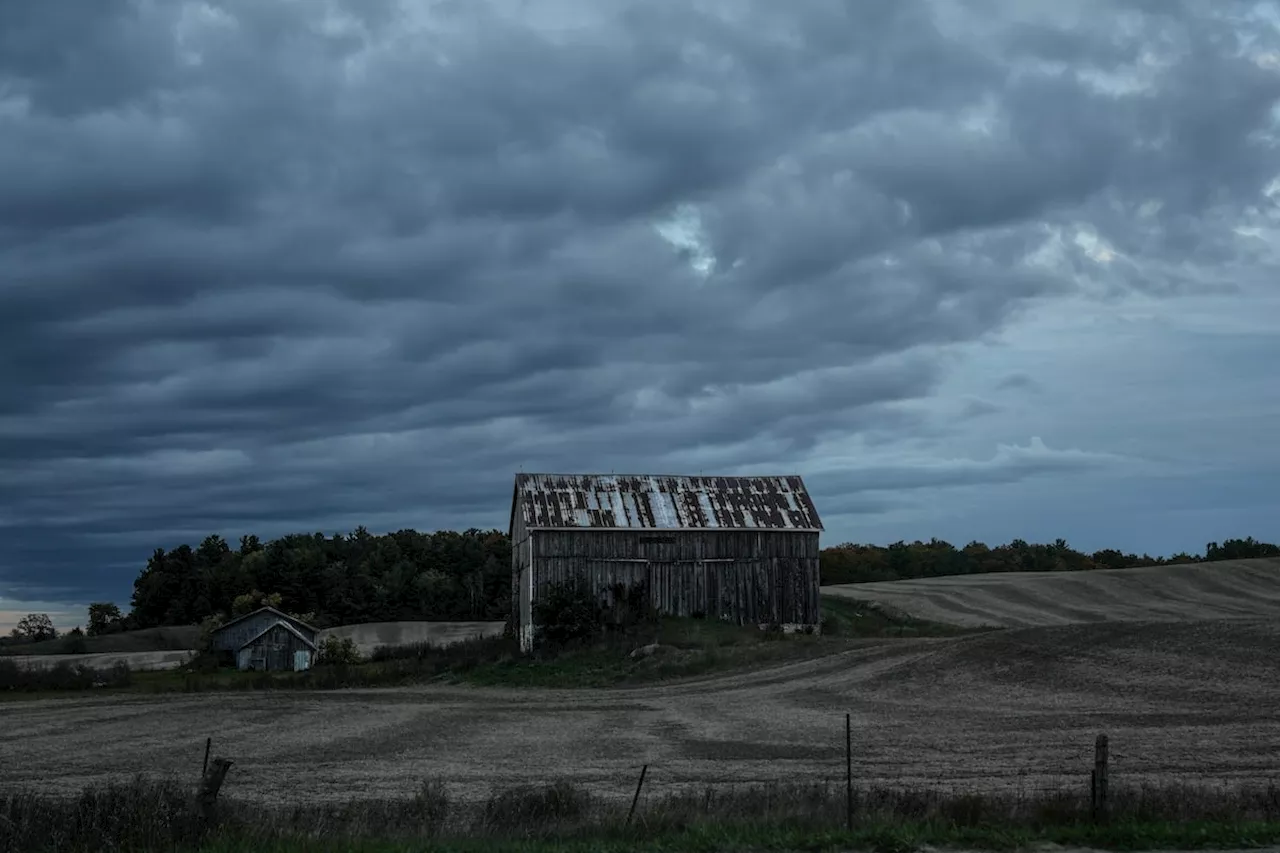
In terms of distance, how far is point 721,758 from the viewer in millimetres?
26562

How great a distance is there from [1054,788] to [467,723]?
66.2 feet

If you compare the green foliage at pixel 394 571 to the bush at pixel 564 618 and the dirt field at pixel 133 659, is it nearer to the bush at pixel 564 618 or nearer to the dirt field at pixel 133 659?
the dirt field at pixel 133 659

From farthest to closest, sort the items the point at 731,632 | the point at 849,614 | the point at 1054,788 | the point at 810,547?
1. the point at 849,614
2. the point at 810,547
3. the point at 731,632
4. the point at 1054,788

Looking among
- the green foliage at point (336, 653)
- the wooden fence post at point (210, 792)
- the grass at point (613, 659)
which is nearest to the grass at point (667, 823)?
the wooden fence post at point (210, 792)

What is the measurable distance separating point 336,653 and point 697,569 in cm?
2969

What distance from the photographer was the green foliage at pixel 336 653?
78.3 metres

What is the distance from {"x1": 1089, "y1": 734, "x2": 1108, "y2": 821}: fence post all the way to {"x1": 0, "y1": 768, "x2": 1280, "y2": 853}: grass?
7.2 inches

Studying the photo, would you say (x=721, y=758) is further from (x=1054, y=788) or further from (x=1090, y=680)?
(x=1090, y=680)

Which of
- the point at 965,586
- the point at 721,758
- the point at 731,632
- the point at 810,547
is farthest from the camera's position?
the point at 965,586

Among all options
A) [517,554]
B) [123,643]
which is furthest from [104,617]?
[517,554]

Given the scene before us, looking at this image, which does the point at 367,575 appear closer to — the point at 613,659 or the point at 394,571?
the point at 394,571

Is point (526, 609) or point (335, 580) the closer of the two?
point (526, 609)

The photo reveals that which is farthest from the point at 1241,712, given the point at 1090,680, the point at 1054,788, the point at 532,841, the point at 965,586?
the point at 965,586

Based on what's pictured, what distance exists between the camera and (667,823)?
53.2 feet
